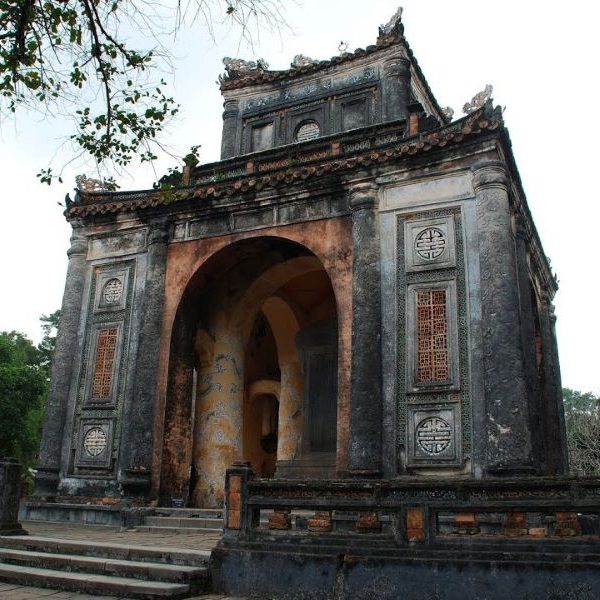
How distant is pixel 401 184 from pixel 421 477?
17.1 feet

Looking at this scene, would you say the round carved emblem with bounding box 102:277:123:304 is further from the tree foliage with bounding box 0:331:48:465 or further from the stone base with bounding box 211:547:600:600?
the tree foliage with bounding box 0:331:48:465

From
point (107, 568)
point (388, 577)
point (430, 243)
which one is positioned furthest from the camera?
point (430, 243)

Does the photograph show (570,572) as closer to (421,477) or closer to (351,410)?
(421,477)

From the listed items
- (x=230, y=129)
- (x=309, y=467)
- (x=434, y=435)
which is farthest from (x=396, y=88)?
(x=434, y=435)

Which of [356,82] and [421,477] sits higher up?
[356,82]

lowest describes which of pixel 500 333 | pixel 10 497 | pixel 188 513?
pixel 188 513

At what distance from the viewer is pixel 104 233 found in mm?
14797

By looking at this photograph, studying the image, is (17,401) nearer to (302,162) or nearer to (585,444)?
(302,162)

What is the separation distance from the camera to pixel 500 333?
10.2m

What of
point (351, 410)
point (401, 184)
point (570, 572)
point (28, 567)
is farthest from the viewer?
point (401, 184)

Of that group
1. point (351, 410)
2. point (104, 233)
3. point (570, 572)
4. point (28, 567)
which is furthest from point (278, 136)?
point (570, 572)

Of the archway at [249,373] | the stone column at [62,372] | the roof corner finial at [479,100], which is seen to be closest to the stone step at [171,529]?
the archway at [249,373]

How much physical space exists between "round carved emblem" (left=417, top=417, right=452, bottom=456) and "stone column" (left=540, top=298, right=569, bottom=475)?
369 cm

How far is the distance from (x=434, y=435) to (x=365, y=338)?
1980 millimetres
